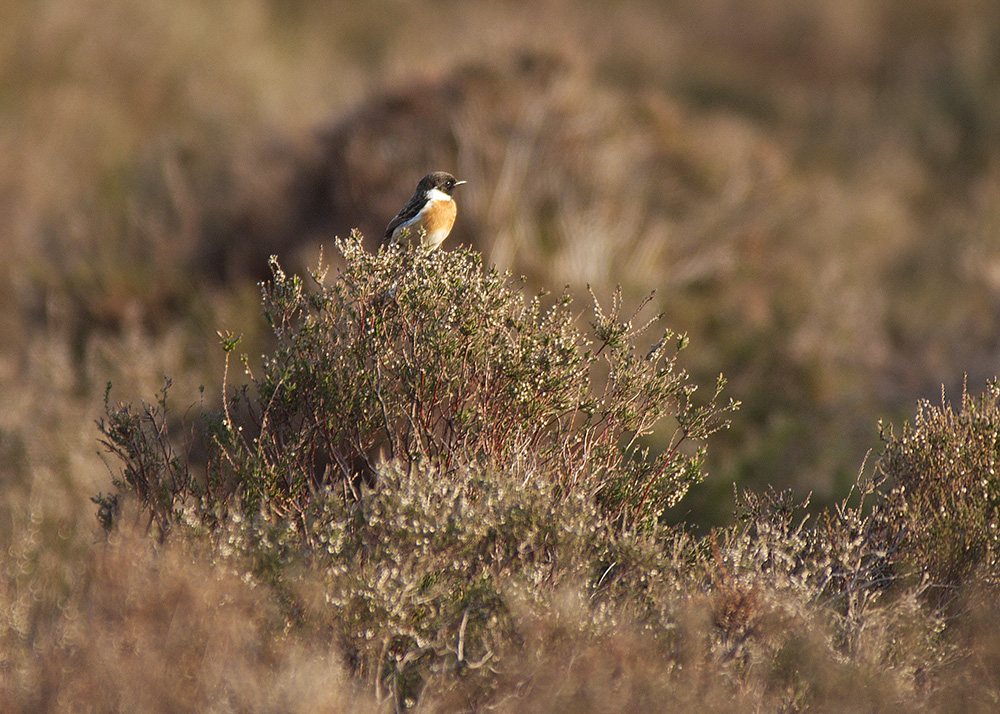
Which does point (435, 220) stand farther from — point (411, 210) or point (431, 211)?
point (411, 210)

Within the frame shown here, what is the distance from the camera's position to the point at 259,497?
4746 millimetres

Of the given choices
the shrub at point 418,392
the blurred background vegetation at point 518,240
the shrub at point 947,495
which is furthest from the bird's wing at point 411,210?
the blurred background vegetation at point 518,240

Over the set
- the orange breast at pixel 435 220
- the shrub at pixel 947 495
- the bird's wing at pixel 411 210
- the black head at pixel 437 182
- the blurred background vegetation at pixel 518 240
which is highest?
the blurred background vegetation at pixel 518 240

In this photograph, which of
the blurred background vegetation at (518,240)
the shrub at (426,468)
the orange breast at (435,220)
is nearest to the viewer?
the shrub at (426,468)

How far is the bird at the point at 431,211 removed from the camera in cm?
554

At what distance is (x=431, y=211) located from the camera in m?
5.54

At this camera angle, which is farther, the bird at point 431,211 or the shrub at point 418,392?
the bird at point 431,211

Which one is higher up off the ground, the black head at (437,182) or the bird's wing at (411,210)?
the black head at (437,182)

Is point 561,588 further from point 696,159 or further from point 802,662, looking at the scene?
point 696,159

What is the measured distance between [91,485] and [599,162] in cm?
635

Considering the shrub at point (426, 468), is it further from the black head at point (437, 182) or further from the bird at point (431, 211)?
the black head at point (437, 182)

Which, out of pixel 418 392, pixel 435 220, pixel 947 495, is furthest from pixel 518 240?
pixel 947 495

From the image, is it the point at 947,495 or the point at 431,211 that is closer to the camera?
the point at 947,495

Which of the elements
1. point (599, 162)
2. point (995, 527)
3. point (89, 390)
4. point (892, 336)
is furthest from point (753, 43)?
point (995, 527)
